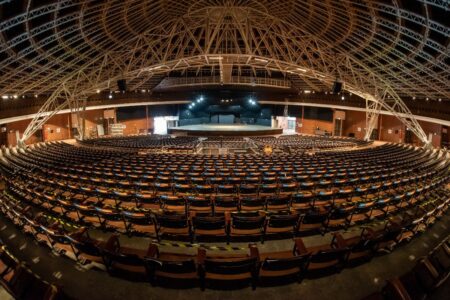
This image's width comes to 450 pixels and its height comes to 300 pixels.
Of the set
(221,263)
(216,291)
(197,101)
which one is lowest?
(216,291)

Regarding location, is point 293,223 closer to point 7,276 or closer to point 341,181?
point 341,181

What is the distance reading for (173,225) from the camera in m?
5.81

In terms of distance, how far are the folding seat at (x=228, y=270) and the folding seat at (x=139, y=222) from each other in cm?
185

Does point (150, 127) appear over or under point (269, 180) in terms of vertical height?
over

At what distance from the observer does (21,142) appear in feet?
74.2

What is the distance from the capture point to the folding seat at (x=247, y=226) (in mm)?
5688

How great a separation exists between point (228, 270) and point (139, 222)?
2796 millimetres

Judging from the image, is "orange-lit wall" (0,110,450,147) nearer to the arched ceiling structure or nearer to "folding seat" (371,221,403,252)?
the arched ceiling structure

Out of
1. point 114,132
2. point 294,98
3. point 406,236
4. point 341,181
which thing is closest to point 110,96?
point 114,132

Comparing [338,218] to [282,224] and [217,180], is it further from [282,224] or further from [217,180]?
[217,180]

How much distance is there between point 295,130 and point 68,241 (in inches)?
1830

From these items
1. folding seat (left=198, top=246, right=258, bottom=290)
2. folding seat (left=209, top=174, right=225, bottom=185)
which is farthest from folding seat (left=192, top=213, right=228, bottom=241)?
folding seat (left=209, top=174, right=225, bottom=185)

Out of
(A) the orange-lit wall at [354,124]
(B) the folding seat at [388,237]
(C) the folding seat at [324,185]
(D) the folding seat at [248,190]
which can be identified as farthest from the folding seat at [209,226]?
(A) the orange-lit wall at [354,124]

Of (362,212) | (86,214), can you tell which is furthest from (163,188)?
(362,212)
